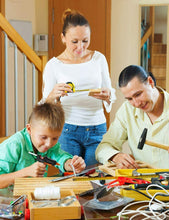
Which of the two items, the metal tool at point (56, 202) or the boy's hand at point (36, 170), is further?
the boy's hand at point (36, 170)

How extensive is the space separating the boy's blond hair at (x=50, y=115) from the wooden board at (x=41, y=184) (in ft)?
1.04

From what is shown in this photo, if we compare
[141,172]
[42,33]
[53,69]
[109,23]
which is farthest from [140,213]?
[42,33]

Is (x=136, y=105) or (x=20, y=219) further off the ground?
(x=136, y=105)

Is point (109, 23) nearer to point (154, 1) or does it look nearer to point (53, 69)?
point (154, 1)

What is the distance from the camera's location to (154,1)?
464 cm

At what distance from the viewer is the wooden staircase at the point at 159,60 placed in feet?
15.0

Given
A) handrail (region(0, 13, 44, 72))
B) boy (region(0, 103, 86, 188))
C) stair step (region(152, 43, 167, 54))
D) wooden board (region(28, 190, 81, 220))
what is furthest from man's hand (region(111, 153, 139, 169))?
stair step (region(152, 43, 167, 54))

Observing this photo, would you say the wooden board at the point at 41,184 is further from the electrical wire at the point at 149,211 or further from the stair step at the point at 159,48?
the stair step at the point at 159,48

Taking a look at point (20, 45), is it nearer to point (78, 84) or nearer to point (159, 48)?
point (78, 84)

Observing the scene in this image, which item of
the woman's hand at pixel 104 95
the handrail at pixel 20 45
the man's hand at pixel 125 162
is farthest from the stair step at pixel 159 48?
the man's hand at pixel 125 162

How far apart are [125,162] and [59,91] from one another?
2.43ft

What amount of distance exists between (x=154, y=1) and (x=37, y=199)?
150 inches

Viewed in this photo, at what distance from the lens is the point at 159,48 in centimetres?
461

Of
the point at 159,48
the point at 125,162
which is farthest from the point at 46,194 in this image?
the point at 159,48
